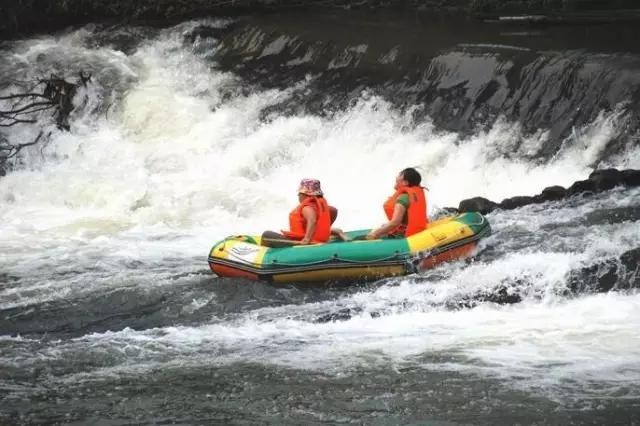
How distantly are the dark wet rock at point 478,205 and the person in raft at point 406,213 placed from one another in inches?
62.8

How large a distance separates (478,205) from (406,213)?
1761 millimetres

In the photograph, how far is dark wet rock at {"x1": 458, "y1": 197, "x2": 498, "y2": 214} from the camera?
10633 millimetres

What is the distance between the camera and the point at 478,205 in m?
10.6

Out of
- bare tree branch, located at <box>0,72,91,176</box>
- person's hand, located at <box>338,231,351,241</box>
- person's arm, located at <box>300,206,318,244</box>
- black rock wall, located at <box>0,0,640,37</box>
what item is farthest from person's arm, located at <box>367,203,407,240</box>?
black rock wall, located at <box>0,0,640,37</box>

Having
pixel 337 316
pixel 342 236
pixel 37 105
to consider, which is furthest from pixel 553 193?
pixel 37 105

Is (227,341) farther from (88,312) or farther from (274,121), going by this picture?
(274,121)

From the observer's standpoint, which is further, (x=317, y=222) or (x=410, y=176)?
(x=410, y=176)

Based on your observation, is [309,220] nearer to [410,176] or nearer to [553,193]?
[410,176]

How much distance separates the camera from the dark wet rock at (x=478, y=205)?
10.6m

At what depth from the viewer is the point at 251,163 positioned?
13.5 meters

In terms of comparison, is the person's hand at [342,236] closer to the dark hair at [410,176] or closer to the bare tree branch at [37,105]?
the dark hair at [410,176]

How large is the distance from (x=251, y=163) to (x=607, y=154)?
492cm

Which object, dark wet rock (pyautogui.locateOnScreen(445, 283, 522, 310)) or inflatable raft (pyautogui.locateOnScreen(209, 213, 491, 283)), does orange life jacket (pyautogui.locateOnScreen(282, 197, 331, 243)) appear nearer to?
inflatable raft (pyautogui.locateOnScreen(209, 213, 491, 283))

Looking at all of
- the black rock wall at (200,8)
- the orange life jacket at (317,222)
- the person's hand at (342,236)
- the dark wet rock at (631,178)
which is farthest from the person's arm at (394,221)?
the black rock wall at (200,8)
